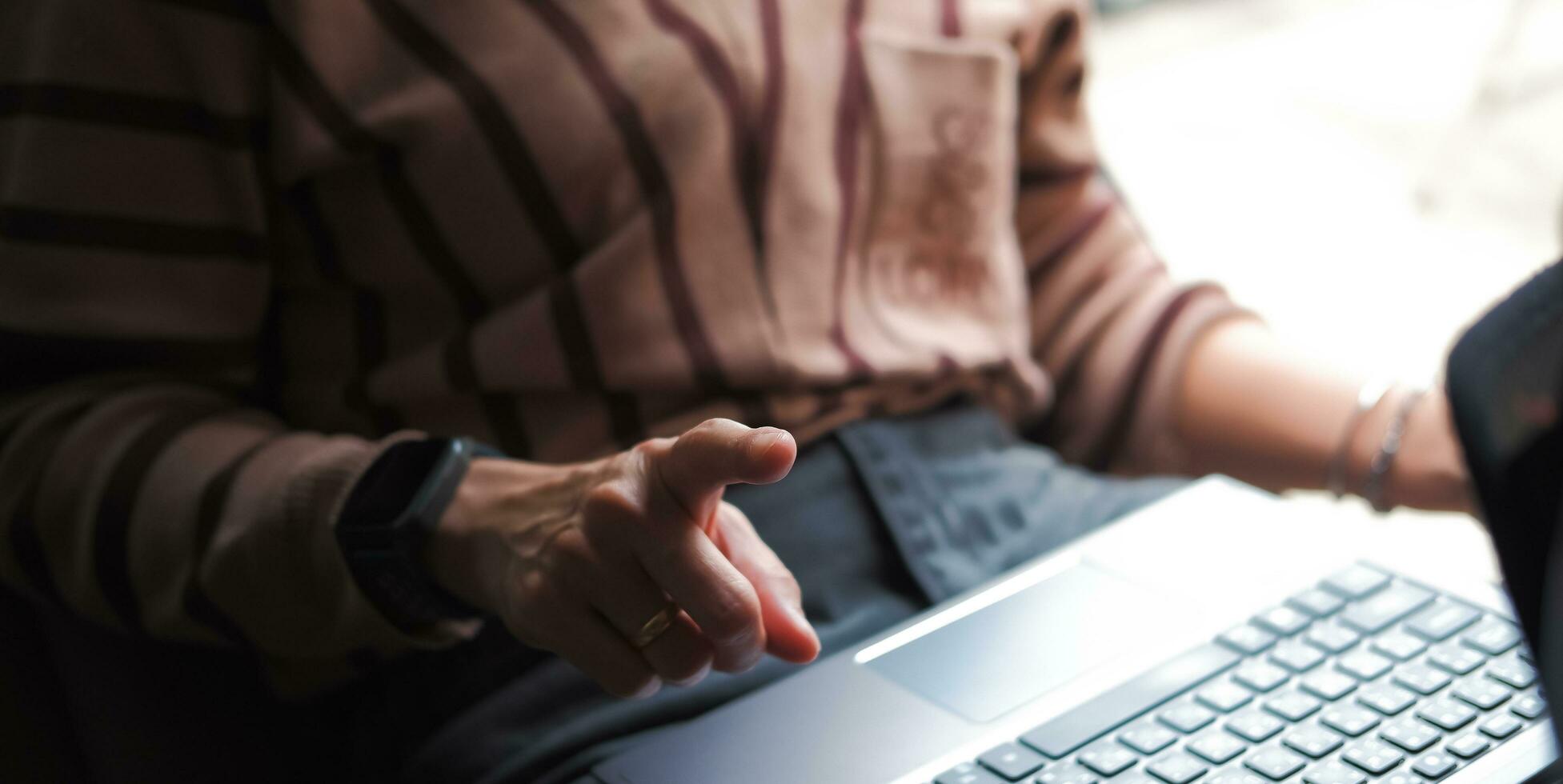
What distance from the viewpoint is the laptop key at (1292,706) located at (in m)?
0.39

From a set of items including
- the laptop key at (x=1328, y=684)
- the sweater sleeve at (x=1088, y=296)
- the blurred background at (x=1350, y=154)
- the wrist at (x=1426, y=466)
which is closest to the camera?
the laptop key at (x=1328, y=684)

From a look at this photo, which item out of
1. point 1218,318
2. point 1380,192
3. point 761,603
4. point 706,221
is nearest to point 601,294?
point 706,221

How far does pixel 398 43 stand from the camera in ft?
1.59

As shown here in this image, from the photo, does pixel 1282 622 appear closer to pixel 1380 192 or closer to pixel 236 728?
pixel 236 728

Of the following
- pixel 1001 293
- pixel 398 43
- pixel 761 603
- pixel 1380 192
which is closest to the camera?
pixel 761 603

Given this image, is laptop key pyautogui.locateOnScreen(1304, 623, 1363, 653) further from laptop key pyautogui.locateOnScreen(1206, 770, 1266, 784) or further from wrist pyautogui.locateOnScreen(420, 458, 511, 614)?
wrist pyautogui.locateOnScreen(420, 458, 511, 614)

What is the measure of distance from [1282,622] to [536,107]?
338mm

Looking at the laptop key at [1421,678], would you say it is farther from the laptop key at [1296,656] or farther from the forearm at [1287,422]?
the forearm at [1287,422]

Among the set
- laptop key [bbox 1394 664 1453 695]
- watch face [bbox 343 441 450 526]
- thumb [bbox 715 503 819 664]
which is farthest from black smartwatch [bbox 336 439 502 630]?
laptop key [bbox 1394 664 1453 695]

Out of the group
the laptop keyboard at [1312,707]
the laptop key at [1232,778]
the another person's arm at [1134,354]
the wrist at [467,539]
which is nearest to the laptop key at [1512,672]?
the laptop keyboard at [1312,707]

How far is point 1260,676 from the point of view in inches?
16.1

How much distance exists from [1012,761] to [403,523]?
0.21 metres

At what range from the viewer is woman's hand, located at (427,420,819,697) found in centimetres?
32

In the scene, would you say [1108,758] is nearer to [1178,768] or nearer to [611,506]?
[1178,768]
